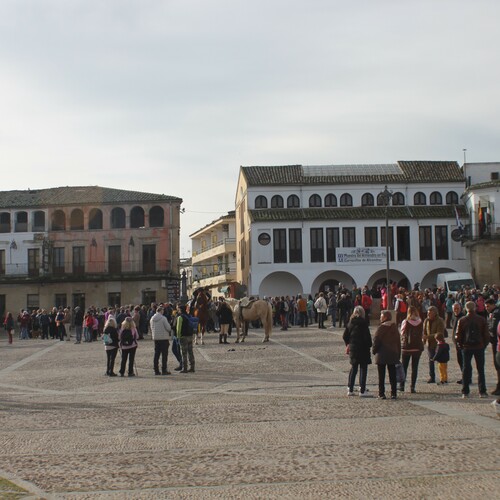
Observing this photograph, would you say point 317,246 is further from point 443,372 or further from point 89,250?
point 443,372

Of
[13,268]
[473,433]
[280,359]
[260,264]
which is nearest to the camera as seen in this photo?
[473,433]

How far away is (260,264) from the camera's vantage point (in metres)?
61.6

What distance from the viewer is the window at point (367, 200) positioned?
209ft

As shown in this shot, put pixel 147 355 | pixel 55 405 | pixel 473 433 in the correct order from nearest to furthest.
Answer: pixel 473 433 → pixel 55 405 → pixel 147 355

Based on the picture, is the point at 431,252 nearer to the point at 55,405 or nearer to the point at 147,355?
the point at 147,355

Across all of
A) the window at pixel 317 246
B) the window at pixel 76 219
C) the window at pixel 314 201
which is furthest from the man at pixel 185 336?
the window at pixel 76 219

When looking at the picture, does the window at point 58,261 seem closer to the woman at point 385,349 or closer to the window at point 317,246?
the window at point 317,246

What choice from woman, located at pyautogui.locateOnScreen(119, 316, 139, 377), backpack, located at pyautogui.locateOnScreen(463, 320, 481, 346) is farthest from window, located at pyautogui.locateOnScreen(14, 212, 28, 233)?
backpack, located at pyautogui.locateOnScreen(463, 320, 481, 346)

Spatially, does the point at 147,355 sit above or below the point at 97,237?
below

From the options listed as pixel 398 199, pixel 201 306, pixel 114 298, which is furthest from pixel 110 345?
pixel 114 298

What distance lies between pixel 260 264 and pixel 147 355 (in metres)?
33.7

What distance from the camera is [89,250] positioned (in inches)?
2803

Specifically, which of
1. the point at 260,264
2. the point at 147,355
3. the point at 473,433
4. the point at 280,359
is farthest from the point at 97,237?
the point at 473,433

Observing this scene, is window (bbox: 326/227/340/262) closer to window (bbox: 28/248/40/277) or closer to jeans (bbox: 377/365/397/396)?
window (bbox: 28/248/40/277)
